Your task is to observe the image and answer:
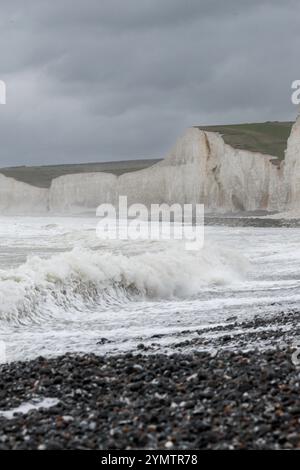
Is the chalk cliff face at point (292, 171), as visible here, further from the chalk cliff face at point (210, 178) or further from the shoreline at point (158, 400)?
the shoreline at point (158, 400)

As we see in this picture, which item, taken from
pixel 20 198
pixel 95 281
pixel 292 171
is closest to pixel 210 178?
pixel 292 171

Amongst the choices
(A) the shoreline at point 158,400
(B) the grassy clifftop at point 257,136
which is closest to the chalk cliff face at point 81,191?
(B) the grassy clifftop at point 257,136

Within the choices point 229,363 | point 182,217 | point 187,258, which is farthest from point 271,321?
point 182,217

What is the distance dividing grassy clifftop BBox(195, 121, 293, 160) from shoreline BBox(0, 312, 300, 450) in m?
63.0

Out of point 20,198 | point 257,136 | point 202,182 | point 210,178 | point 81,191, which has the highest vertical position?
point 257,136

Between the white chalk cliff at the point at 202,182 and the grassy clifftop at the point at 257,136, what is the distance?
161cm

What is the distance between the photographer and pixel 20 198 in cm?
9488

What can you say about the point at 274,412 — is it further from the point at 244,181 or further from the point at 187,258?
the point at 244,181

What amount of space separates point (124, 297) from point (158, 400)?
914cm

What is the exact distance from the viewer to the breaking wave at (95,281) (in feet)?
45.0

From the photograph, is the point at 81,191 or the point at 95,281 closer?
the point at 95,281

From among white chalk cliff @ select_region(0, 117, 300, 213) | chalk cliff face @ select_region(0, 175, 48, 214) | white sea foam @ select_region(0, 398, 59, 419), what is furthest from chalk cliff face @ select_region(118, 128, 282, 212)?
white sea foam @ select_region(0, 398, 59, 419)

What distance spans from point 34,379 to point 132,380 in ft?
3.83

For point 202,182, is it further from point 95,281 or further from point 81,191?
point 95,281
